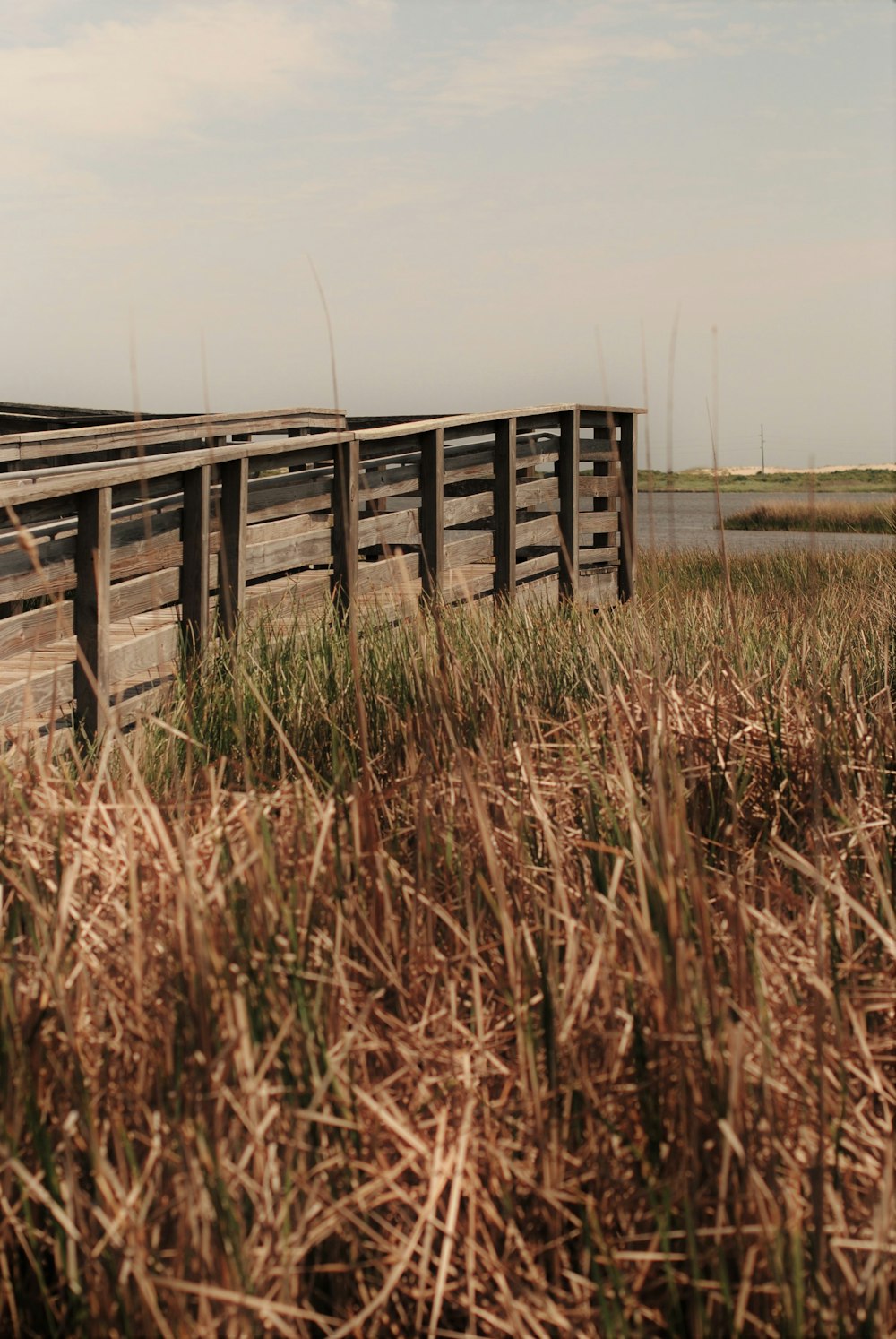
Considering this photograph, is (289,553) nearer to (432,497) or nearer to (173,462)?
(173,462)

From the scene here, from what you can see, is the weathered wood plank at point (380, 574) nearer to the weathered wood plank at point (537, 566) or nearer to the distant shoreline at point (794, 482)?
the weathered wood plank at point (537, 566)

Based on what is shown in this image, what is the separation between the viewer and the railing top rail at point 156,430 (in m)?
8.92

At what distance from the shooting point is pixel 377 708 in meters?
4.59

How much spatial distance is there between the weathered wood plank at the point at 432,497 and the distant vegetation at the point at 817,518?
13774 mm

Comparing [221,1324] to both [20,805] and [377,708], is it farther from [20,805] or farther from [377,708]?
[377,708]

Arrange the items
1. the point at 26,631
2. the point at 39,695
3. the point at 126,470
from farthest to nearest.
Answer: the point at 126,470, the point at 39,695, the point at 26,631

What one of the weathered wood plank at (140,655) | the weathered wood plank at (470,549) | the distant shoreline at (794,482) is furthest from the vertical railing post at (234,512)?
the distant shoreline at (794,482)

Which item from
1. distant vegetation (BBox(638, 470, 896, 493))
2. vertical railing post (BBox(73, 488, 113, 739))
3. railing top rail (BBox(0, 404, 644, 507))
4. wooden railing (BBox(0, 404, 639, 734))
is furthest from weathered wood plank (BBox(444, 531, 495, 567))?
distant vegetation (BBox(638, 470, 896, 493))

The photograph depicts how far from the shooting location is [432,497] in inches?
343

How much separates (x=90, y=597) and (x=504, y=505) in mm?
4744

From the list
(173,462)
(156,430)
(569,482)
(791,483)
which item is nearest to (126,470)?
(173,462)

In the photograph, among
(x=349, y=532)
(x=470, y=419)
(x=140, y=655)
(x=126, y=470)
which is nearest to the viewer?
(x=126, y=470)

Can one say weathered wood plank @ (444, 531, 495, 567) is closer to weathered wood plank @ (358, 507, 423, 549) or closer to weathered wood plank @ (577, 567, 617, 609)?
weathered wood plank @ (358, 507, 423, 549)

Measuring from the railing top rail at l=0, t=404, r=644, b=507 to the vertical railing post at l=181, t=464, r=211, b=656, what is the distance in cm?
10
